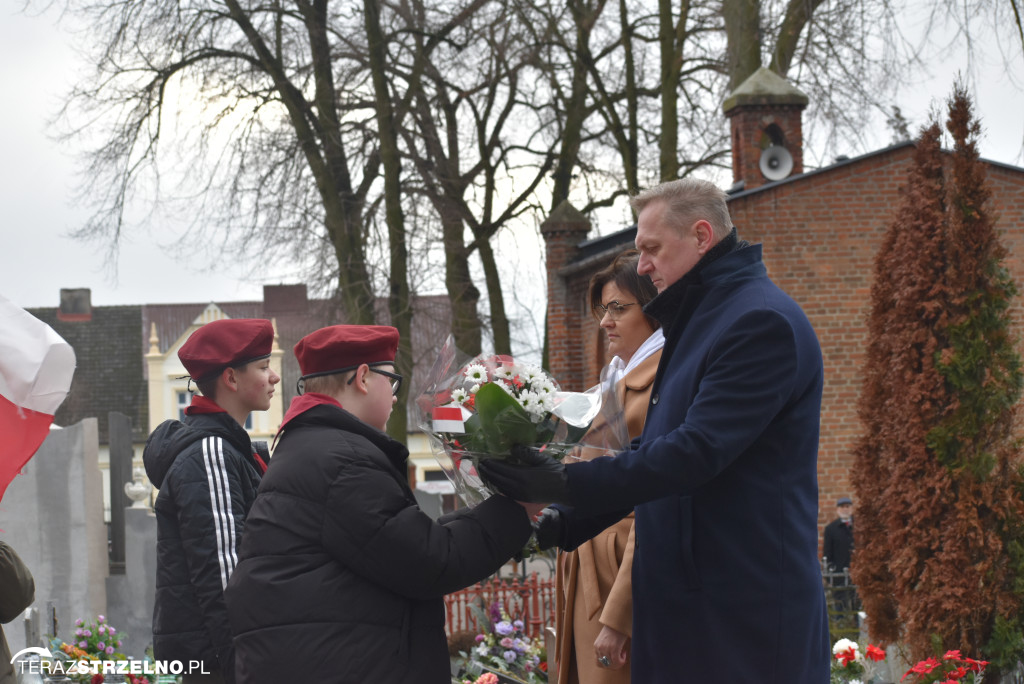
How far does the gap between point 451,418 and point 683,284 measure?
78cm

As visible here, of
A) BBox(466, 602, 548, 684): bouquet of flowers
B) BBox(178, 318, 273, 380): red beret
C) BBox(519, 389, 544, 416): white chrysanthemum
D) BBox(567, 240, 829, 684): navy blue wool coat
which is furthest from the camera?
BBox(466, 602, 548, 684): bouquet of flowers

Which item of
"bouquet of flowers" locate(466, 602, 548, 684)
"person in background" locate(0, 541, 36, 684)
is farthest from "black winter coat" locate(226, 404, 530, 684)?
"bouquet of flowers" locate(466, 602, 548, 684)

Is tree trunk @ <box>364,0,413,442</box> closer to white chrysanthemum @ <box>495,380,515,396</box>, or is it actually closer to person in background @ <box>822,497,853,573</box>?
person in background @ <box>822,497,853,573</box>

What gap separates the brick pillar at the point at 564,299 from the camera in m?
17.9

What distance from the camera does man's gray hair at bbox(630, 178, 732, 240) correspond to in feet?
10.7

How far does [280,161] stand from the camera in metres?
18.3

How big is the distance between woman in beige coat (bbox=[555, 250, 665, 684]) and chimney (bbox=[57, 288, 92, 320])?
41.8 metres

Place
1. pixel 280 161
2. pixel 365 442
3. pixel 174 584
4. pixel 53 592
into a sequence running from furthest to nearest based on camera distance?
pixel 280 161 < pixel 53 592 < pixel 174 584 < pixel 365 442

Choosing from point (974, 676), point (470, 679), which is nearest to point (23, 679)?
point (470, 679)

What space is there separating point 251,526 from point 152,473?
141 centimetres

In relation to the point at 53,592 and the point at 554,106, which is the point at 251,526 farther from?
the point at 554,106

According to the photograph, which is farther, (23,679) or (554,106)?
(554,106)

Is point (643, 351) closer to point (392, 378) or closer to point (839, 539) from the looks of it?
point (392, 378)

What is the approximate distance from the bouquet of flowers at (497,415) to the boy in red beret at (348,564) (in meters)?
0.18
